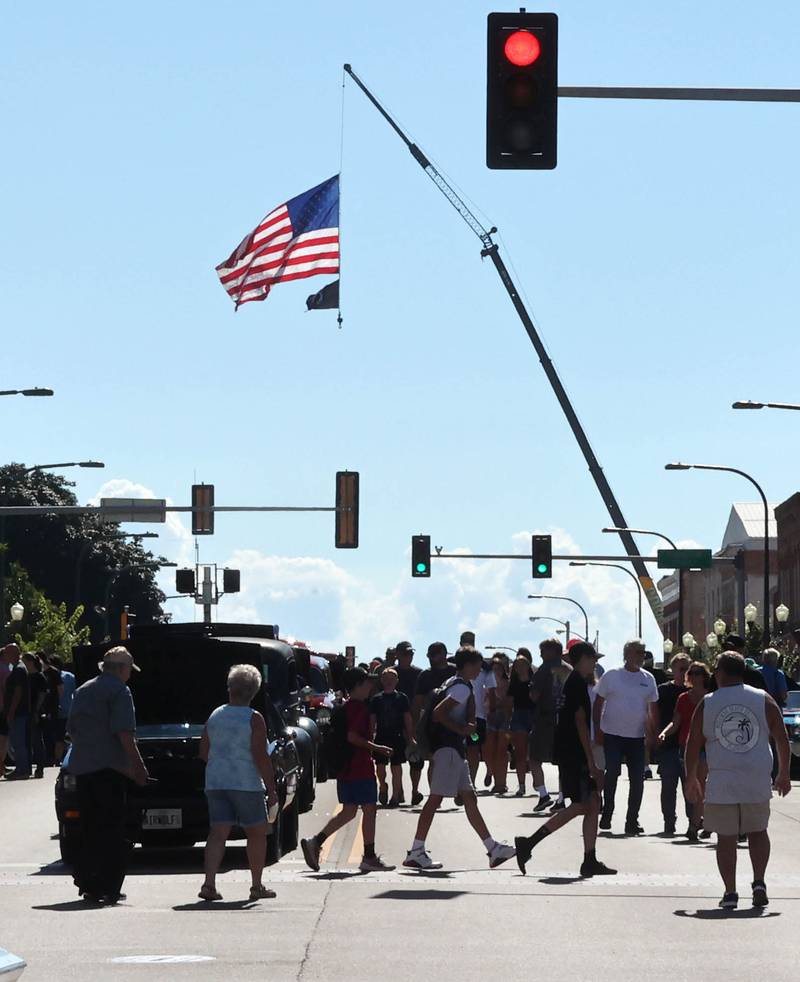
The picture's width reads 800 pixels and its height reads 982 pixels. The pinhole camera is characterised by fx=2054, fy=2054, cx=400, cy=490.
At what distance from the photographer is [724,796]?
43.6ft

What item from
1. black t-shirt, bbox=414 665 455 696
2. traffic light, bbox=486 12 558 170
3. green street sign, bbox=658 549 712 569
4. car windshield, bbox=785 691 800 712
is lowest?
car windshield, bbox=785 691 800 712

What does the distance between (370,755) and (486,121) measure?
5.28 meters

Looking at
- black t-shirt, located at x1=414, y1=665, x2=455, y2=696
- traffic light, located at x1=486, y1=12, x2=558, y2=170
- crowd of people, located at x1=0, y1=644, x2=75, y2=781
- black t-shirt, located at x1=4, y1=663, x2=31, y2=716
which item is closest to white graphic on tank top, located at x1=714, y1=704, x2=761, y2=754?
traffic light, located at x1=486, y1=12, x2=558, y2=170

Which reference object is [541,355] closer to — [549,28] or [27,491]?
[27,491]

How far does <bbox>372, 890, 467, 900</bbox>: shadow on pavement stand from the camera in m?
13.9

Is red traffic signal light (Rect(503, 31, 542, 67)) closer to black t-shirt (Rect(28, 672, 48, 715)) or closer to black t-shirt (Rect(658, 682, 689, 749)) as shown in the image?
black t-shirt (Rect(658, 682, 689, 749))

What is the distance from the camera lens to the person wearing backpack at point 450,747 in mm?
15836

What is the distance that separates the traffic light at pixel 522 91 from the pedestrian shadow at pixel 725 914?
15.8ft

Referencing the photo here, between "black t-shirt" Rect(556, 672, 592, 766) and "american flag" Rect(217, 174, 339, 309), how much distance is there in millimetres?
22168

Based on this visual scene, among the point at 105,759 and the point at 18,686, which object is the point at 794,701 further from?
the point at 105,759

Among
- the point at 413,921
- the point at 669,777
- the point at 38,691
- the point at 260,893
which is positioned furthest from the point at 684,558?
the point at 413,921

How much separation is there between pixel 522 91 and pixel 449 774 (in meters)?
5.59

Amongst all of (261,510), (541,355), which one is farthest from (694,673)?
(541,355)

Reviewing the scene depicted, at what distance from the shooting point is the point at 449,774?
16016 mm
